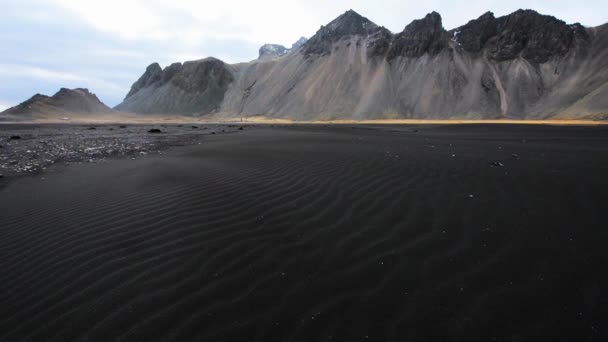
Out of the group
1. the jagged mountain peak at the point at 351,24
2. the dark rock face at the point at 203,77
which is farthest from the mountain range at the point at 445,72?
the dark rock face at the point at 203,77

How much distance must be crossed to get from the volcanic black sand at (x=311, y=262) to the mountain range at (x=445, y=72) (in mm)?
63342

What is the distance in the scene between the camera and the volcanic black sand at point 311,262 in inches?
124

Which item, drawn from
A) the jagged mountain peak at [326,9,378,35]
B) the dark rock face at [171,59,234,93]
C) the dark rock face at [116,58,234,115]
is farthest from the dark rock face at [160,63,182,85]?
the jagged mountain peak at [326,9,378,35]

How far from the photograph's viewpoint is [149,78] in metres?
170

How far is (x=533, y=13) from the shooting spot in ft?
273

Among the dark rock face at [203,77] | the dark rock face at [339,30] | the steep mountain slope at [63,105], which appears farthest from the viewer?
the dark rock face at [203,77]

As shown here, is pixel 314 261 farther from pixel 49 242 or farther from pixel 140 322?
→ pixel 49 242

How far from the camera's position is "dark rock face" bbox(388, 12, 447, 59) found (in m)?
88.6

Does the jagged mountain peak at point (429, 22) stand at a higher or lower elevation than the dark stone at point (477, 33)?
higher

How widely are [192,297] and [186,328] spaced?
0.54 metres

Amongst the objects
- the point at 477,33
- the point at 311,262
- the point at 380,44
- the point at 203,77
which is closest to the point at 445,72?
the point at 477,33

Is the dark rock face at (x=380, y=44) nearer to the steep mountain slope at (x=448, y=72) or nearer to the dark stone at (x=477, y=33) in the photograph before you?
the steep mountain slope at (x=448, y=72)

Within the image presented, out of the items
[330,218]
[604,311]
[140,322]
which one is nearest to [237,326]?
[140,322]

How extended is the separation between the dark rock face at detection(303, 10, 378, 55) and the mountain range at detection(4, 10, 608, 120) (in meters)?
0.41
